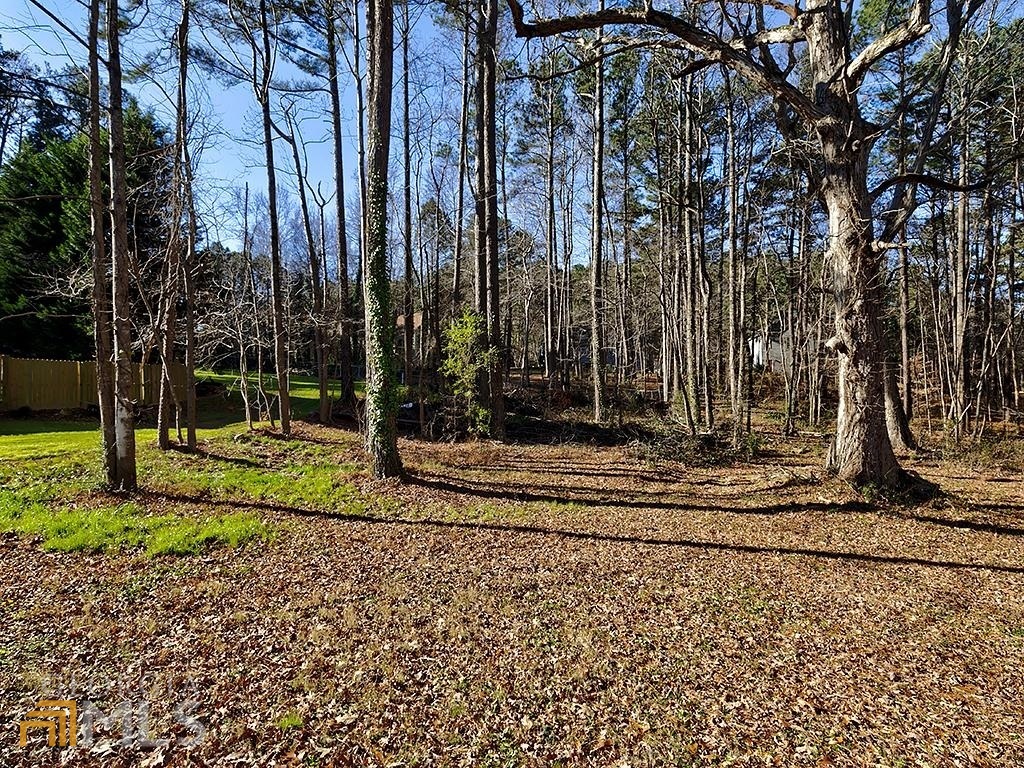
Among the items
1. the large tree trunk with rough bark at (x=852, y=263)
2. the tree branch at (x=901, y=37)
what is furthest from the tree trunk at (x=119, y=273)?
the tree branch at (x=901, y=37)

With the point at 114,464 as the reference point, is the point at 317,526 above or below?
below

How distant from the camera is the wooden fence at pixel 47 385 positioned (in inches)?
526

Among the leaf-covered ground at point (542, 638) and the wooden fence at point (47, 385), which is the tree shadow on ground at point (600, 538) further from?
the wooden fence at point (47, 385)

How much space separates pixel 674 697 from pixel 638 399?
16.1 metres

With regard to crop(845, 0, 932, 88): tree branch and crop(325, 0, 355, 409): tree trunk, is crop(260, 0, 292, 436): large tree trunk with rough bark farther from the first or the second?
crop(845, 0, 932, 88): tree branch

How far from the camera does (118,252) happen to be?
21.1 feet

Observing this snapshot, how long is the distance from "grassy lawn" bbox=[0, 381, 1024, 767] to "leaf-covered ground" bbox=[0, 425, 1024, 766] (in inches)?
0.8

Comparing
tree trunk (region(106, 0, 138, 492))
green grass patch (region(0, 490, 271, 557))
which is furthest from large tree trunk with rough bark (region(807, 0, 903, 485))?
tree trunk (region(106, 0, 138, 492))

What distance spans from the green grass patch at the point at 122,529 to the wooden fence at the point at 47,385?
26.3 feet

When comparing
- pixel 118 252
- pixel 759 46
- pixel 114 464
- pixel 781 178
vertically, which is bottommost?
pixel 114 464

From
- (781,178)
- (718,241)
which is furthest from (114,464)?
(718,241)

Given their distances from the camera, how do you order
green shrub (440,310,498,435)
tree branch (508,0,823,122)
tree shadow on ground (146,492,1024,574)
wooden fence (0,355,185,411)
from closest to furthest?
tree shadow on ground (146,492,1024,574) → tree branch (508,0,823,122) → green shrub (440,310,498,435) → wooden fence (0,355,185,411)

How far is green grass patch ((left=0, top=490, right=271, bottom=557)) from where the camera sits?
4926mm

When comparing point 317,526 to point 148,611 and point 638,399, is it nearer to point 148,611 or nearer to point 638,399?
point 148,611
